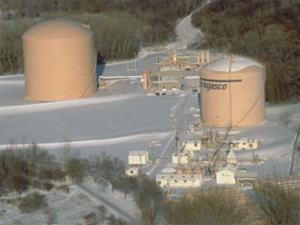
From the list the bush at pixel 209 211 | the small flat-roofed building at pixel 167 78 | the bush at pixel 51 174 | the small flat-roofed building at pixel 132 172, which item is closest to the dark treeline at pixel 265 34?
the small flat-roofed building at pixel 167 78

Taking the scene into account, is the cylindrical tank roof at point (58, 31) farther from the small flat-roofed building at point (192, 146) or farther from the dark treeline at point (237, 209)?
the dark treeline at point (237, 209)

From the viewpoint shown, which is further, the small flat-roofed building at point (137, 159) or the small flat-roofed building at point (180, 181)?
the small flat-roofed building at point (137, 159)

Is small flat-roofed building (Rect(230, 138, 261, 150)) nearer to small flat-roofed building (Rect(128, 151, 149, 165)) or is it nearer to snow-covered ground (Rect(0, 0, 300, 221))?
snow-covered ground (Rect(0, 0, 300, 221))

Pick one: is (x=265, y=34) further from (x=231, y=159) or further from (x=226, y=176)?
(x=226, y=176)


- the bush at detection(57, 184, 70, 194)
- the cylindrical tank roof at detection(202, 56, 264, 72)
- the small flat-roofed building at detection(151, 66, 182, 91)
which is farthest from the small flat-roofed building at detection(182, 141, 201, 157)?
the small flat-roofed building at detection(151, 66, 182, 91)

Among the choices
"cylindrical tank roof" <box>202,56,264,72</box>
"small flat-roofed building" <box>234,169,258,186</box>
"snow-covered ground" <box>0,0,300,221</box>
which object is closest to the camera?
"small flat-roofed building" <box>234,169,258,186</box>

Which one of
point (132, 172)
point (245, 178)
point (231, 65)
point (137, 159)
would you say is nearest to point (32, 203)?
point (132, 172)

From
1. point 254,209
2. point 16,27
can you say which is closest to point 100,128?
point 254,209
